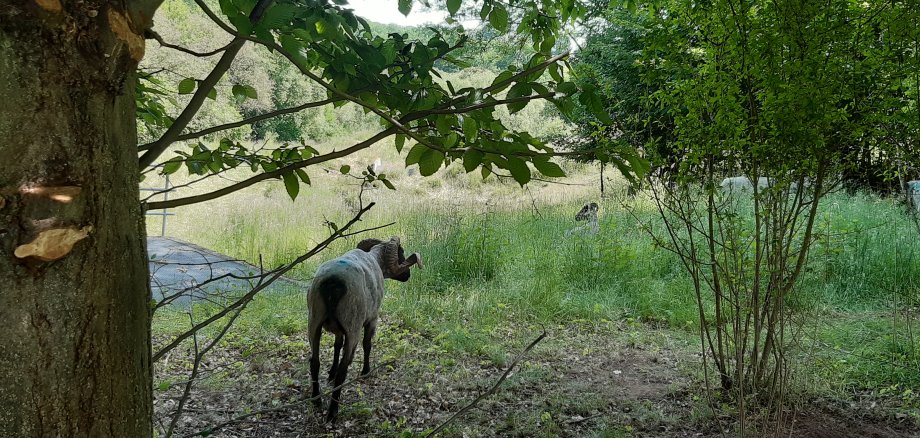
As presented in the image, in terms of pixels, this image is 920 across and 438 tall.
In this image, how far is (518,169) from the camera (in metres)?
1.08

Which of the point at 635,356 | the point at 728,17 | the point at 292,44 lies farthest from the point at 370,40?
the point at 635,356

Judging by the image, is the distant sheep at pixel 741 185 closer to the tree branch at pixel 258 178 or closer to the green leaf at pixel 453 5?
the green leaf at pixel 453 5

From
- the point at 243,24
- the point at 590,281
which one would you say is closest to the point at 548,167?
the point at 243,24

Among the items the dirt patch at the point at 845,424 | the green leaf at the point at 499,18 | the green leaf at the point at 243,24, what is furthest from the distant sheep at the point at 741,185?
the green leaf at the point at 243,24

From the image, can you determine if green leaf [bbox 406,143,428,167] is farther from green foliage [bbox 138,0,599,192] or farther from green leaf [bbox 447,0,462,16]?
green leaf [bbox 447,0,462,16]

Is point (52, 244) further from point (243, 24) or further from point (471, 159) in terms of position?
point (471, 159)

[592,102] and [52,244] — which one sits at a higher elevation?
[592,102]

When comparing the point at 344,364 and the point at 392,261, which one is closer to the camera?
the point at 344,364

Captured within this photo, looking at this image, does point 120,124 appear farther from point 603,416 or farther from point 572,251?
point 572,251

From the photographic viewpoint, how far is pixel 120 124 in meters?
0.75

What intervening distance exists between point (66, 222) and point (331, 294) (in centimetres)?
341

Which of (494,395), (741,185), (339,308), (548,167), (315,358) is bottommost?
(494,395)

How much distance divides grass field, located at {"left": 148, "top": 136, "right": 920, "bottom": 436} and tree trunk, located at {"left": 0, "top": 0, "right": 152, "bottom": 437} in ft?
6.45

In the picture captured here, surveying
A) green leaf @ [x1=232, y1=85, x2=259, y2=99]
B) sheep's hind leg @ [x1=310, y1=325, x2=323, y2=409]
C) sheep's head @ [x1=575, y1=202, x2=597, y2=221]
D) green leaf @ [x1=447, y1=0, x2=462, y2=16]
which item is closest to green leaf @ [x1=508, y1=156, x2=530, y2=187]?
green leaf @ [x1=447, y1=0, x2=462, y2=16]
